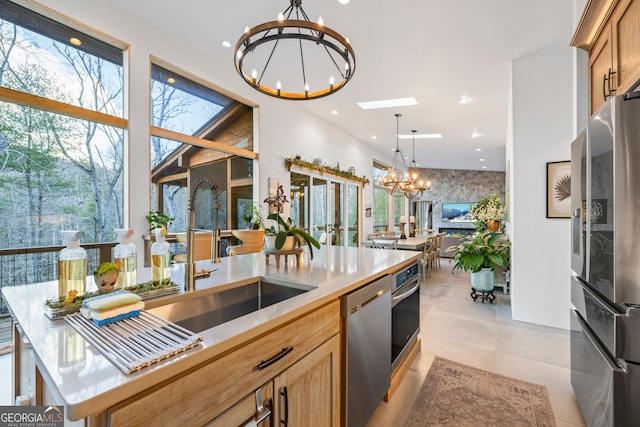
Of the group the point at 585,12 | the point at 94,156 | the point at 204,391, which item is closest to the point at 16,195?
the point at 94,156

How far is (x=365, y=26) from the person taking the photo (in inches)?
125

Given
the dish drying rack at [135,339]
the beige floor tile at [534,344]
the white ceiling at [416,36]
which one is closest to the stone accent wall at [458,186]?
the white ceiling at [416,36]

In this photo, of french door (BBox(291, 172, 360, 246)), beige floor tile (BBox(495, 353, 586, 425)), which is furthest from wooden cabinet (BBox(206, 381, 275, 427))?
french door (BBox(291, 172, 360, 246))

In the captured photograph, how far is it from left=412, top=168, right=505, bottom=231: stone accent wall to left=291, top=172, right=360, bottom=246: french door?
577 cm

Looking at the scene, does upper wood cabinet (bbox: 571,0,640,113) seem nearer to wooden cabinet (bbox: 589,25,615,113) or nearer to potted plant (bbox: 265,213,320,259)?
wooden cabinet (bbox: 589,25,615,113)

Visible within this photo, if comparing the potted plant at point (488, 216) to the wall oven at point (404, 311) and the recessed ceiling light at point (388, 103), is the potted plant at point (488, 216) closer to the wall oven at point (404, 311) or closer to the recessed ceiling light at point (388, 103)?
the recessed ceiling light at point (388, 103)

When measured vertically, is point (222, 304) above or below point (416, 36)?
below

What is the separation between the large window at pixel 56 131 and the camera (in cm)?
255

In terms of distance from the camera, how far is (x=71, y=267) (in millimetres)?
1030

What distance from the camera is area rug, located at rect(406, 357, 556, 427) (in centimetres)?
185

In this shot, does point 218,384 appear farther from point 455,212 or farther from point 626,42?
point 455,212

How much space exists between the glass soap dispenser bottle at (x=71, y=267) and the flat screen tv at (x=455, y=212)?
498 inches

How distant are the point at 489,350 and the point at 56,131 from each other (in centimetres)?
467

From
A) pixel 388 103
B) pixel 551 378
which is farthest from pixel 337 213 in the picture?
pixel 551 378
